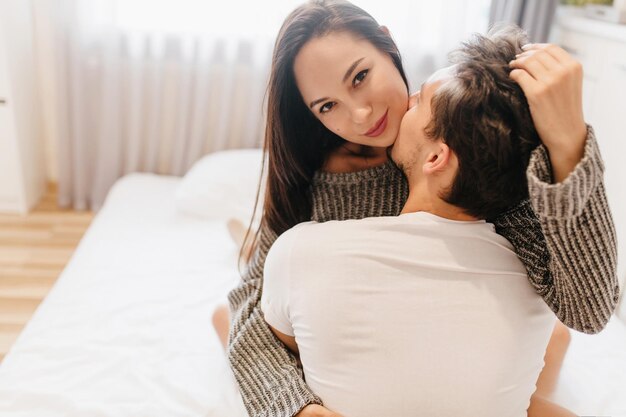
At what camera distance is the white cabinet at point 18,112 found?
2.60 m

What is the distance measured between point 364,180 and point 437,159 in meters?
0.37

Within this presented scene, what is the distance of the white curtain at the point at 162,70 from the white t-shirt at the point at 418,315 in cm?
193

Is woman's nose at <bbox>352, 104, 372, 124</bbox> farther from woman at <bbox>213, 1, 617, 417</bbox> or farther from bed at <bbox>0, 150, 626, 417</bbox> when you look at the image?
bed at <bbox>0, 150, 626, 417</bbox>

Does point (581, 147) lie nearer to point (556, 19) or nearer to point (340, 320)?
point (340, 320)

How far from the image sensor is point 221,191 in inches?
94.9

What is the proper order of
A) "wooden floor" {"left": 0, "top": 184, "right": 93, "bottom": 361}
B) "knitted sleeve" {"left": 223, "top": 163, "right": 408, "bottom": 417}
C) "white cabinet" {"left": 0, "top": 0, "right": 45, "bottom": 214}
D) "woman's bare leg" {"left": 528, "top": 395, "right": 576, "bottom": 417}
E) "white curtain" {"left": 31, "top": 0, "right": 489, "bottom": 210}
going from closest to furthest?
1. "knitted sleeve" {"left": 223, "top": 163, "right": 408, "bottom": 417}
2. "woman's bare leg" {"left": 528, "top": 395, "right": 576, "bottom": 417}
3. "wooden floor" {"left": 0, "top": 184, "right": 93, "bottom": 361}
4. "white cabinet" {"left": 0, "top": 0, "right": 45, "bottom": 214}
5. "white curtain" {"left": 31, "top": 0, "right": 489, "bottom": 210}

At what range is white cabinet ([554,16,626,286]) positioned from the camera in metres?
2.09

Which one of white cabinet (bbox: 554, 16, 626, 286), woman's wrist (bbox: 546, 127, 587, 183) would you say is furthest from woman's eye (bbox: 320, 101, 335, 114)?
white cabinet (bbox: 554, 16, 626, 286)

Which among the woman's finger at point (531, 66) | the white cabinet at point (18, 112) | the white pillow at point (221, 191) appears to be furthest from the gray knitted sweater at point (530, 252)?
the white cabinet at point (18, 112)

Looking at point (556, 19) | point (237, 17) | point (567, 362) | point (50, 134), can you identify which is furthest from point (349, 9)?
point (50, 134)

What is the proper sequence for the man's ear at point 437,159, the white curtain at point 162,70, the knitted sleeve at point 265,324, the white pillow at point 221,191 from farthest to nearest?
1. the white curtain at point 162,70
2. the white pillow at point 221,191
3. the knitted sleeve at point 265,324
4. the man's ear at point 437,159

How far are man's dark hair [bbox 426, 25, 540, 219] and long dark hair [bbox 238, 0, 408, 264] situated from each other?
0.32 metres

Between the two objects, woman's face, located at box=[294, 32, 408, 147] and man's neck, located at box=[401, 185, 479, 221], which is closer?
man's neck, located at box=[401, 185, 479, 221]

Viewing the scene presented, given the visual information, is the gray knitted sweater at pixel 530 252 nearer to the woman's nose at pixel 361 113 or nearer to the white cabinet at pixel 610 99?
the woman's nose at pixel 361 113
